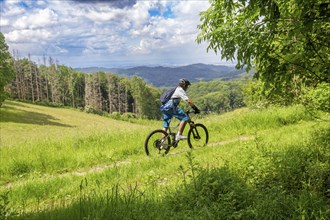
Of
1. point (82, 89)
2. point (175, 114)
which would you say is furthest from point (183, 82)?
point (82, 89)

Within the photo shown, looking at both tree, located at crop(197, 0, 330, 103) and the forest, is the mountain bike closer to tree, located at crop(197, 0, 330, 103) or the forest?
tree, located at crop(197, 0, 330, 103)

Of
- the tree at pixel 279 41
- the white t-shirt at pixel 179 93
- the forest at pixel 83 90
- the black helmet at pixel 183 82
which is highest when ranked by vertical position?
the tree at pixel 279 41

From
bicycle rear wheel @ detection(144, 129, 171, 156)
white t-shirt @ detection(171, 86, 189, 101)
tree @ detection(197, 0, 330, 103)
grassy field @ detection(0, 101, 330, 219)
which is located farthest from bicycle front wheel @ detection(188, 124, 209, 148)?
tree @ detection(197, 0, 330, 103)

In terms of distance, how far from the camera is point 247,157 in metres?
7.55

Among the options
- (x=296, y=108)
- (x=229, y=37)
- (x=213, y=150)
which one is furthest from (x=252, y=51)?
(x=296, y=108)

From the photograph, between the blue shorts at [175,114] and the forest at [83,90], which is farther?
the forest at [83,90]

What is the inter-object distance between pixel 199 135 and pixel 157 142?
194 cm

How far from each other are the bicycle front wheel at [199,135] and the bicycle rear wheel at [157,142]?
1086 mm

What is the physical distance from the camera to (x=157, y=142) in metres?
11.1

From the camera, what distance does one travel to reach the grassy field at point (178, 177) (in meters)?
4.38

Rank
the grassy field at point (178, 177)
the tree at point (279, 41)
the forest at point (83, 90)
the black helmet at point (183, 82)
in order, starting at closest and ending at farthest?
the grassy field at point (178, 177), the tree at point (279, 41), the black helmet at point (183, 82), the forest at point (83, 90)

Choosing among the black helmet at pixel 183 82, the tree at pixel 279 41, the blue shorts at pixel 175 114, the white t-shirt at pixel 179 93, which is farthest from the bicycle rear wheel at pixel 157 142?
the tree at pixel 279 41

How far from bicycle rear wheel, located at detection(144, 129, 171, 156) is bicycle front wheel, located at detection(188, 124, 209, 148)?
1.09m

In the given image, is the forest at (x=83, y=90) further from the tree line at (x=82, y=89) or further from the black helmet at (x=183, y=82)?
the black helmet at (x=183, y=82)
